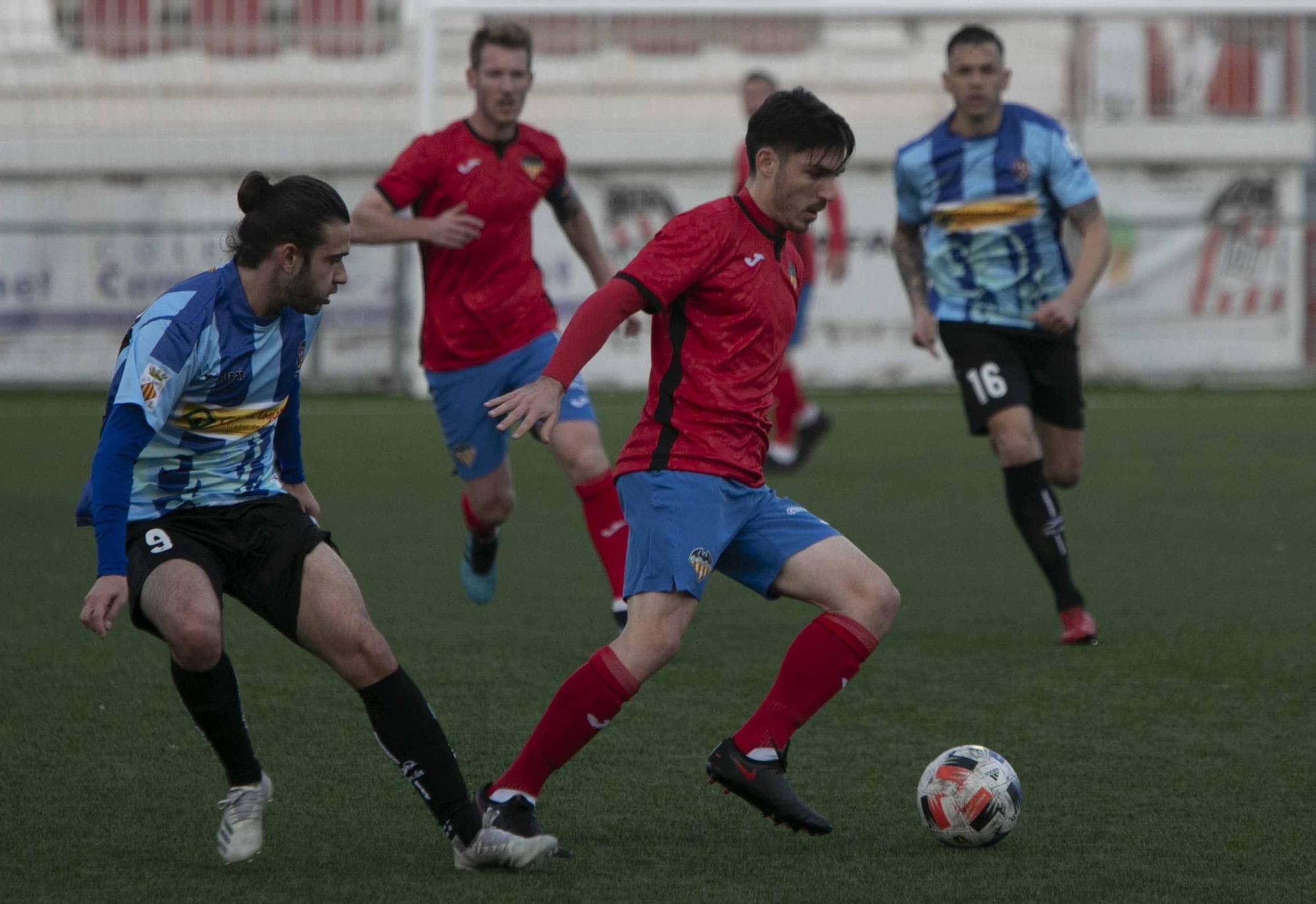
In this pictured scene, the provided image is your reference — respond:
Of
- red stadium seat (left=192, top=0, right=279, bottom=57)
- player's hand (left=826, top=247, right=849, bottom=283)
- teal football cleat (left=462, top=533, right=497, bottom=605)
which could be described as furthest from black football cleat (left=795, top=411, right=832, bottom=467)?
red stadium seat (left=192, top=0, right=279, bottom=57)

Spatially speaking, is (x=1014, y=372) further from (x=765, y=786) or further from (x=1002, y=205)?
(x=765, y=786)

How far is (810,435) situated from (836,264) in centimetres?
507

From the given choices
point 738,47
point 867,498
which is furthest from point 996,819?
point 738,47

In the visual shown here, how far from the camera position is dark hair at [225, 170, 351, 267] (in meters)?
4.02

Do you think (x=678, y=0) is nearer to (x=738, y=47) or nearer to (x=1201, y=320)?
(x=738, y=47)

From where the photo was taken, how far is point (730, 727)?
17.5 ft

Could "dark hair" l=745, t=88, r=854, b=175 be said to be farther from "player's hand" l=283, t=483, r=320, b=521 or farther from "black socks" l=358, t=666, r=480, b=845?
"black socks" l=358, t=666, r=480, b=845

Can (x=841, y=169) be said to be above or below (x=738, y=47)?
below

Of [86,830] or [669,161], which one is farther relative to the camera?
[669,161]

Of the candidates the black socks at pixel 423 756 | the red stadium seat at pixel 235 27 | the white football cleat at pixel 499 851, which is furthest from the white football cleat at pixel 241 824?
the red stadium seat at pixel 235 27

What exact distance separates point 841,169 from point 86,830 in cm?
225

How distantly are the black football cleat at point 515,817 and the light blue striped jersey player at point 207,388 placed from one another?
864 millimetres

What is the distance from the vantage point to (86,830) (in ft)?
14.0

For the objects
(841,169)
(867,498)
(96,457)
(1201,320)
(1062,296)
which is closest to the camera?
(96,457)
